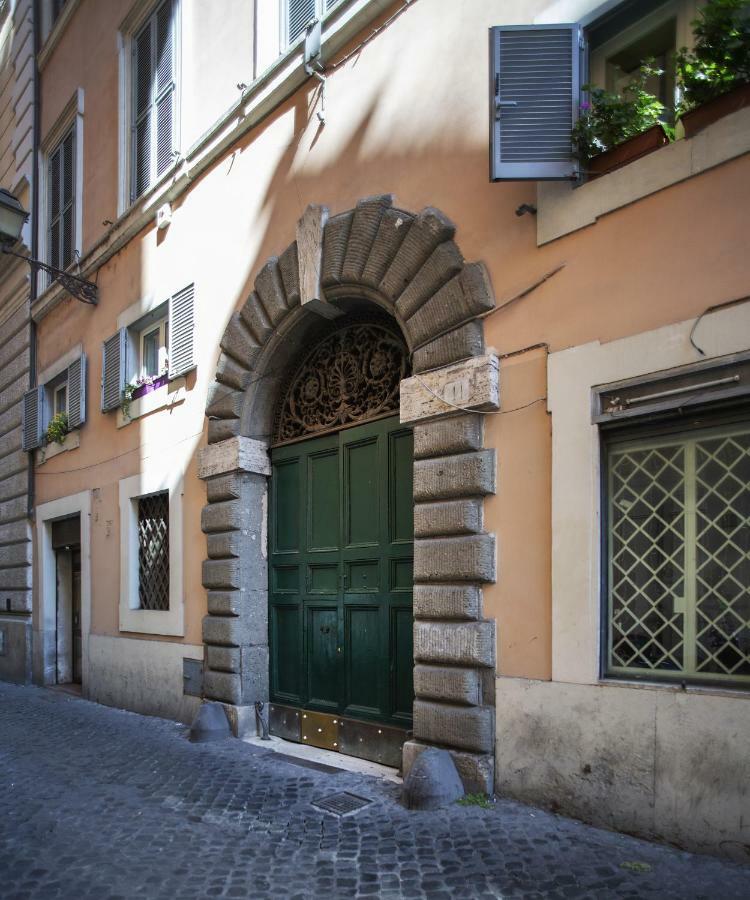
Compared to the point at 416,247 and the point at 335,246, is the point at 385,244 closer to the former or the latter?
the point at 416,247

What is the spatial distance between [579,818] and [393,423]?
295 centimetres

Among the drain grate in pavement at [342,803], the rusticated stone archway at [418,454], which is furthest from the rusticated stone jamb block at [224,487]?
the drain grate in pavement at [342,803]

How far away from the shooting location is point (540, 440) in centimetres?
466

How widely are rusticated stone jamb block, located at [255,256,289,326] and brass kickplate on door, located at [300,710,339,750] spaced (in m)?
3.28

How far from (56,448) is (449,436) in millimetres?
7478

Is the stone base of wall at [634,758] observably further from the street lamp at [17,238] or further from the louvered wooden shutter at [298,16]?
the street lamp at [17,238]

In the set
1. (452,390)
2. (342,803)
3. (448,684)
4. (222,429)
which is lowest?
(342,803)

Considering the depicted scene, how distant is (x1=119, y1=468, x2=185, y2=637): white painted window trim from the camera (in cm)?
779

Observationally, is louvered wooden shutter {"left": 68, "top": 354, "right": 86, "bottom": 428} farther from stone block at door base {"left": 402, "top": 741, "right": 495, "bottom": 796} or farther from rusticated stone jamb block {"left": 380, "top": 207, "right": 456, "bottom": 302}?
stone block at door base {"left": 402, "top": 741, "right": 495, "bottom": 796}

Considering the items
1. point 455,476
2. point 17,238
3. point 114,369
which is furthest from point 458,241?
point 17,238

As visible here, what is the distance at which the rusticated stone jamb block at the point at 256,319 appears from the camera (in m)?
6.82

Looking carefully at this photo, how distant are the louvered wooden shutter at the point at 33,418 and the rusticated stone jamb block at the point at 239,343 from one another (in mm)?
5217

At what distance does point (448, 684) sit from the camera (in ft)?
16.1

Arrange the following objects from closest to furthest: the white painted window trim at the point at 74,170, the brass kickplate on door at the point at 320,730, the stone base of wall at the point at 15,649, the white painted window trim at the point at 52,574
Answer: the brass kickplate on door at the point at 320,730
the white painted window trim at the point at 52,574
the white painted window trim at the point at 74,170
the stone base of wall at the point at 15,649
